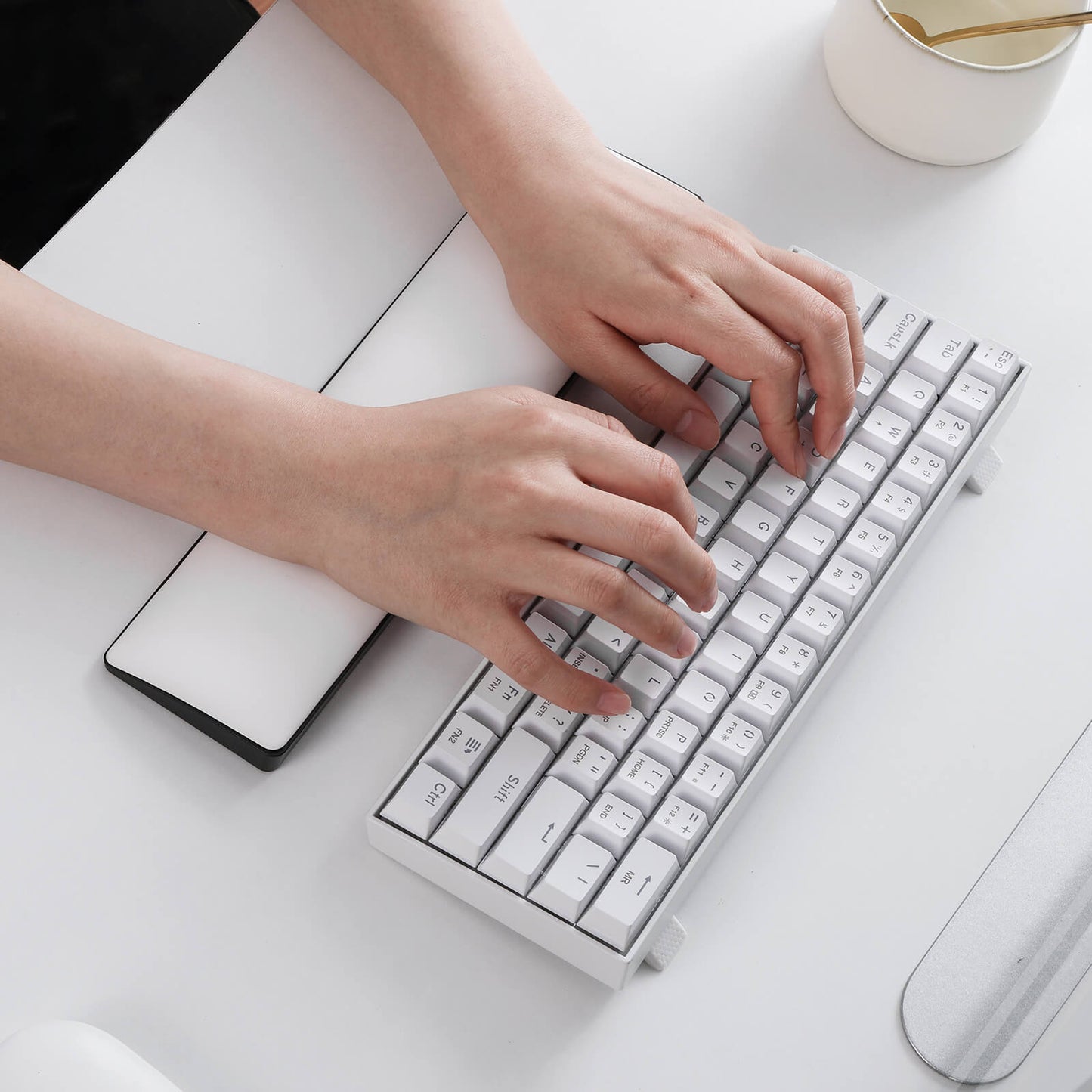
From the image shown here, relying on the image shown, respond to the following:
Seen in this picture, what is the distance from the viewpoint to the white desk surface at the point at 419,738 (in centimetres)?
50

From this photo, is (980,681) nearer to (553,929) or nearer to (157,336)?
(553,929)

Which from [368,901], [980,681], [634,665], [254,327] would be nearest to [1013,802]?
[980,681]

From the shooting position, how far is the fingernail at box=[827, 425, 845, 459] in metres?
0.56

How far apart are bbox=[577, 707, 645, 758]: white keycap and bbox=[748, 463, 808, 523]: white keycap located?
12 cm

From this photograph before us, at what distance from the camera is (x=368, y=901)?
0.52 m

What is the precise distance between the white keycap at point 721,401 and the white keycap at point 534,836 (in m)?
0.20

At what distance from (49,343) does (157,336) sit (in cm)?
6

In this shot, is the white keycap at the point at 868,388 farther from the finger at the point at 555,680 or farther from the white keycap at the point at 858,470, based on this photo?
the finger at the point at 555,680

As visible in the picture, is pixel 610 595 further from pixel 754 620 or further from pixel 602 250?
pixel 602 250

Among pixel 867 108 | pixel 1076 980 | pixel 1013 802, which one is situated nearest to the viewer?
pixel 1076 980

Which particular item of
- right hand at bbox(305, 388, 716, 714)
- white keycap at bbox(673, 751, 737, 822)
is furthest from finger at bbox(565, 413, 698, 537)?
white keycap at bbox(673, 751, 737, 822)

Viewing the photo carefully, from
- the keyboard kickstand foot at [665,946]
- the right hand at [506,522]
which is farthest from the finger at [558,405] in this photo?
the keyboard kickstand foot at [665,946]

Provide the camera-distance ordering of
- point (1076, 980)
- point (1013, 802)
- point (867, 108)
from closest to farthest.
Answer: point (1076, 980) → point (1013, 802) → point (867, 108)

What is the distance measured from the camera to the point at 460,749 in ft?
1.67
